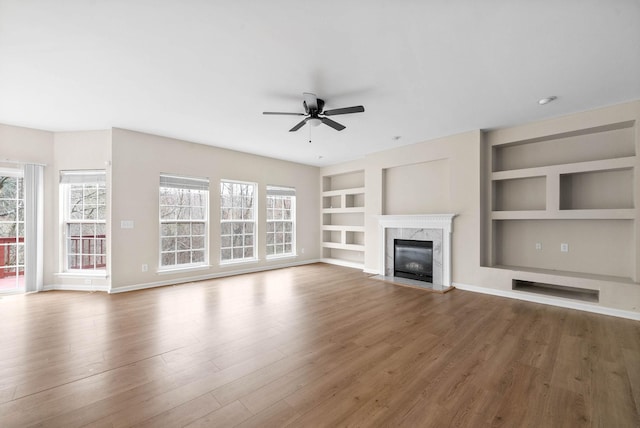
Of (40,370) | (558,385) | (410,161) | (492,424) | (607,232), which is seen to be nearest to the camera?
(492,424)

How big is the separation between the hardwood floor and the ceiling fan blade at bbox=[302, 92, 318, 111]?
260cm

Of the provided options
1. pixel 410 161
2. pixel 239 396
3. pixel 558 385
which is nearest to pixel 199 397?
pixel 239 396

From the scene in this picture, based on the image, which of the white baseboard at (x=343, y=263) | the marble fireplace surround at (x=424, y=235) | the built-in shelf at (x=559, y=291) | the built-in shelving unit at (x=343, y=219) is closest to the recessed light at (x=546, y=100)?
the marble fireplace surround at (x=424, y=235)

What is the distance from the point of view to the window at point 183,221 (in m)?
4.79

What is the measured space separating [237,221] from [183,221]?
1.11 m

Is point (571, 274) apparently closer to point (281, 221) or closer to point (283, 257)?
point (283, 257)

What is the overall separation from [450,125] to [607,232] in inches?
104

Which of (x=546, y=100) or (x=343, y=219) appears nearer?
(x=546, y=100)

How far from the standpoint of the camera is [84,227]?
14.7 ft

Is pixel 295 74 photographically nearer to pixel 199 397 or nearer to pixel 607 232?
pixel 199 397

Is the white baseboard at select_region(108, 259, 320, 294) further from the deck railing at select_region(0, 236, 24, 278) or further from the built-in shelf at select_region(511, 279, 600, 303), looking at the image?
the built-in shelf at select_region(511, 279, 600, 303)

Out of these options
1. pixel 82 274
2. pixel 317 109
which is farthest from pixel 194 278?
pixel 317 109

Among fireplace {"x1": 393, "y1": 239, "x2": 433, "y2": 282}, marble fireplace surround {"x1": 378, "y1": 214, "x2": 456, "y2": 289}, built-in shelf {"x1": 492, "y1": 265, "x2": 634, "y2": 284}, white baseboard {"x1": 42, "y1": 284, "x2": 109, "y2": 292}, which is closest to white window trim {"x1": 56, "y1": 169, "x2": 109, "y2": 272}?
white baseboard {"x1": 42, "y1": 284, "x2": 109, "y2": 292}

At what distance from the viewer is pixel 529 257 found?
419 centimetres
